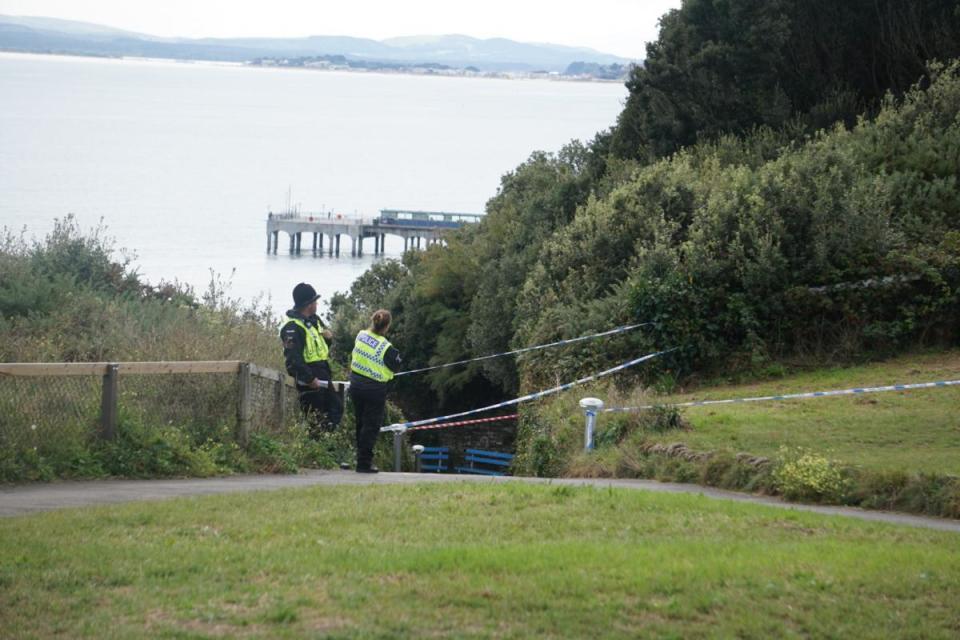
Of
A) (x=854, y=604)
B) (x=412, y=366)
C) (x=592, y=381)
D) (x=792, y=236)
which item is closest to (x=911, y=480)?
(x=854, y=604)

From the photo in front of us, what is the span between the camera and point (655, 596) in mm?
7809

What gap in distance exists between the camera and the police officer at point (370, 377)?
1462cm

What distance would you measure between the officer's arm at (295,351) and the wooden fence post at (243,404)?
1.01 m

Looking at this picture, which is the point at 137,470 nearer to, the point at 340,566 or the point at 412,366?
the point at 340,566

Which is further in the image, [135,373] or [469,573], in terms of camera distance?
[135,373]

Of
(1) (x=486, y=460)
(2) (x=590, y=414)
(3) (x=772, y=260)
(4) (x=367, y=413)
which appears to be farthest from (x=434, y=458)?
(4) (x=367, y=413)

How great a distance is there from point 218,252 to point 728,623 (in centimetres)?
10748

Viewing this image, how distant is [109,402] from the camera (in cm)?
1325

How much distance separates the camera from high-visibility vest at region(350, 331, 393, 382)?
47.9 feet

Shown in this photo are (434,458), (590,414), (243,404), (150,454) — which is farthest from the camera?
(434,458)

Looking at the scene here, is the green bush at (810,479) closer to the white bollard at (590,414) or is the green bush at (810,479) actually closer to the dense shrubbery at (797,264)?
the white bollard at (590,414)

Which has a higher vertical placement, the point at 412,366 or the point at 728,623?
the point at 728,623

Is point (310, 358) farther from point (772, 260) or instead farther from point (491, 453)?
point (491, 453)

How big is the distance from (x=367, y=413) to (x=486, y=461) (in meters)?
21.7
